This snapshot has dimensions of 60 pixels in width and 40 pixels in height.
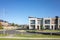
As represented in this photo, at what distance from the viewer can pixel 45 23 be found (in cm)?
8275

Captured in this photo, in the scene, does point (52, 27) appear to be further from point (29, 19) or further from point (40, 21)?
point (29, 19)

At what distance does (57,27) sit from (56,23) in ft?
7.50

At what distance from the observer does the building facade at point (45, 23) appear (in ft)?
269

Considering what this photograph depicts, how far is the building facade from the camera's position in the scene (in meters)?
81.9

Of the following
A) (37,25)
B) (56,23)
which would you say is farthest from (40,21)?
(56,23)

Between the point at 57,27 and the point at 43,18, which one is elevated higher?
the point at 43,18

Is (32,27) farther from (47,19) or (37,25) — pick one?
(47,19)

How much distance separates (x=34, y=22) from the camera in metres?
83.2

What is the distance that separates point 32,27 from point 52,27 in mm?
11151

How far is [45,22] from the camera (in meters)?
82.8

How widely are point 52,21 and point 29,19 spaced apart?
12.8 meters

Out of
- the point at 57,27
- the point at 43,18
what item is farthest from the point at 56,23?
the point at 43,18

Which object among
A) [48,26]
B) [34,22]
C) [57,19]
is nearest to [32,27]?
[34,22]

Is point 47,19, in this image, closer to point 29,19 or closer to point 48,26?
point 48,26
